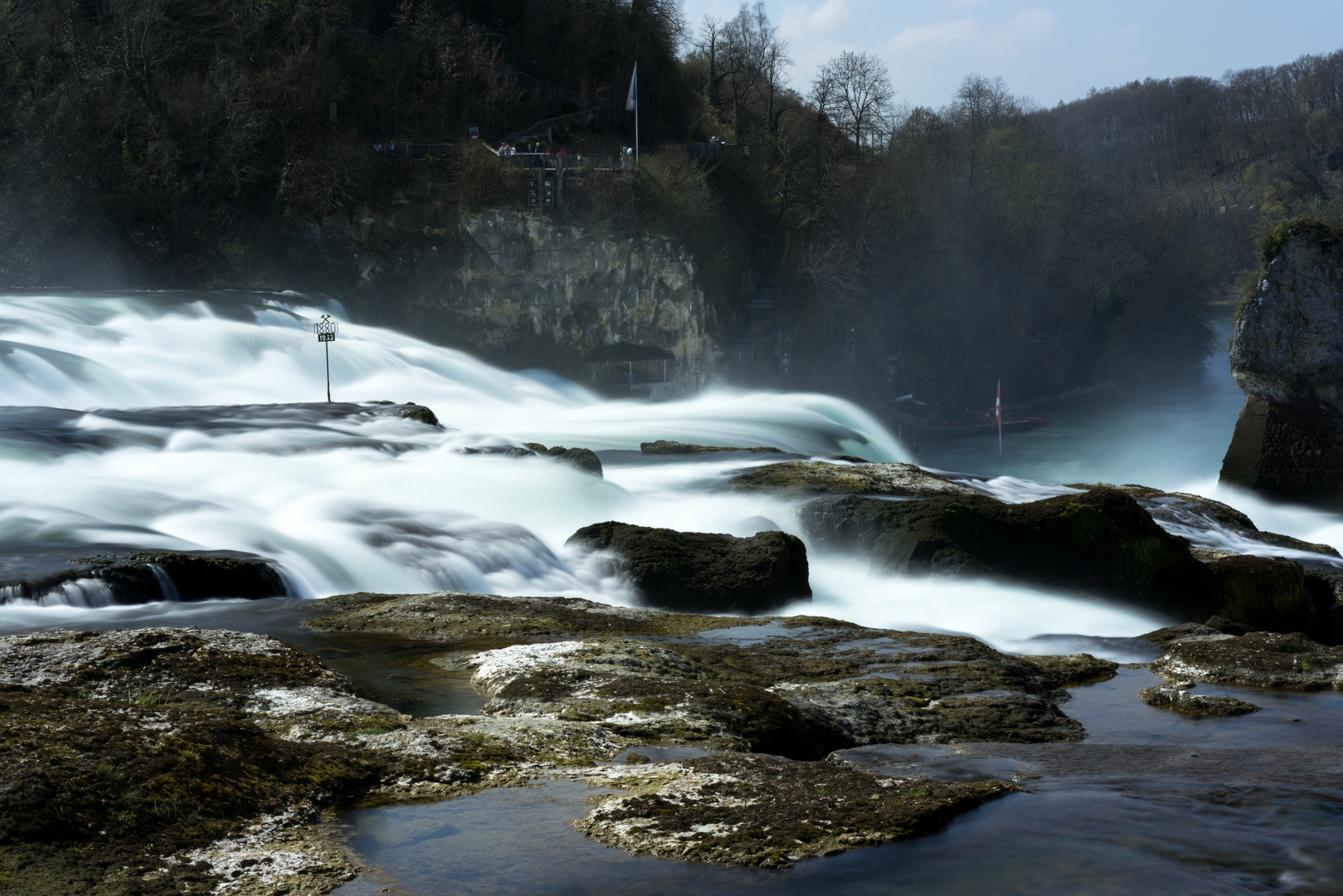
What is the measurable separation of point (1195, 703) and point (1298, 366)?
29.0 meters

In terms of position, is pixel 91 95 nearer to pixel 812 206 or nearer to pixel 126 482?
pixel 812 206

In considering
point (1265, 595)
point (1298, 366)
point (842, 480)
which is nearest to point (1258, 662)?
point (1265, 595)

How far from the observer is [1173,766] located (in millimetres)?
5688

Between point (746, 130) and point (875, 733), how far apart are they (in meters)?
58.6

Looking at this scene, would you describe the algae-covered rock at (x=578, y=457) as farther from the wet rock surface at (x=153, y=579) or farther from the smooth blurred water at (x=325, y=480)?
the wet rock surface at (x=153, y=579)

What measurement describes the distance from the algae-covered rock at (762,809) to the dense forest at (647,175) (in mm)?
40044

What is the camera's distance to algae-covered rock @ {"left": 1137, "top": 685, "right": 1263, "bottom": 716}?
750cm

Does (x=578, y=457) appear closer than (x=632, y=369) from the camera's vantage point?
Yes

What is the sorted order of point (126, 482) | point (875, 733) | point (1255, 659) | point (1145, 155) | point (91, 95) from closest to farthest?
point (875, 733) → point (1255, 659) → point (126, 482) → point (91, 95) → point (1145, 155)

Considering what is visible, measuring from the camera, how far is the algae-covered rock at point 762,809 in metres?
3.94

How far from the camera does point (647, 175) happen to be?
4888cm

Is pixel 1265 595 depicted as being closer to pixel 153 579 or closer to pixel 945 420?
pixel 153 579

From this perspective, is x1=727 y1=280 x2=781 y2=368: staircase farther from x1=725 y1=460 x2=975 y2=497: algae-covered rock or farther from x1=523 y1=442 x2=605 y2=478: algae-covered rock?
x1=523 y1=442 x2=605 y2=478: algae-covered rock

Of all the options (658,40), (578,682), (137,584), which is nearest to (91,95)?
(658,40)
